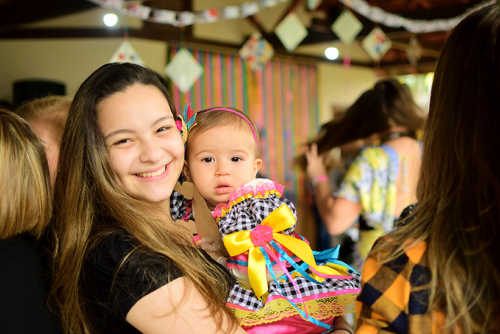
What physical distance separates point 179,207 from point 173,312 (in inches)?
22.5

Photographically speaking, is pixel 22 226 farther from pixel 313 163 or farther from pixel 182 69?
pixel 182 69

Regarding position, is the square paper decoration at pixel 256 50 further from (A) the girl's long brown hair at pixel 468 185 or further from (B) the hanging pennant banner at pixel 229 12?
(A) the girl's long brown hair at pixel 468 185

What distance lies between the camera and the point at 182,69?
3.70 m

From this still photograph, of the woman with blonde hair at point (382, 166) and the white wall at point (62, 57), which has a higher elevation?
the white wall at point (62, 57)

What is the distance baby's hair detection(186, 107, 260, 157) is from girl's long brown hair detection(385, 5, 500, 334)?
800mm

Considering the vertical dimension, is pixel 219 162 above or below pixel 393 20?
below

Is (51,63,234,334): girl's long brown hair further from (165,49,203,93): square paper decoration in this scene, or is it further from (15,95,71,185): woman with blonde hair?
(165,49,203,93): square paper decoration

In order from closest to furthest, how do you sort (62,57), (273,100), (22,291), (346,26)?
(22,291)
(346,26)
(62,57)
(273,100)

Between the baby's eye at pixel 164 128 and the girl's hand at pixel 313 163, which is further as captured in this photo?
the girl's hand at pixel 313 163

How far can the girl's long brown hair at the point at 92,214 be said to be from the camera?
1.22 m

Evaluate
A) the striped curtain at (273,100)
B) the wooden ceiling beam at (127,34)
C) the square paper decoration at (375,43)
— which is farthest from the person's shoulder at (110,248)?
the square paper decoration at (375,43)

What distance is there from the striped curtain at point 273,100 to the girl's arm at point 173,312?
3888mm

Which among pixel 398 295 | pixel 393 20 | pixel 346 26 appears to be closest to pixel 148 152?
→ pixel 398 295

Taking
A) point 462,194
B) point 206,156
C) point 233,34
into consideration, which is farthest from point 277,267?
point 233,34
